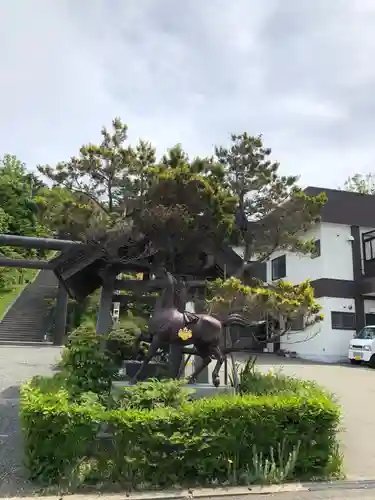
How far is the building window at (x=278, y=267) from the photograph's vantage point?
26438 millimetres

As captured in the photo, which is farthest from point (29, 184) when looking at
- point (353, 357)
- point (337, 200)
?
point (353, 357)

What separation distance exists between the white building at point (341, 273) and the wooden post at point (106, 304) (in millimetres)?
14126

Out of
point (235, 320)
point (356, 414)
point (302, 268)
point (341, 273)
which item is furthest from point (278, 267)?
point (235, 320)

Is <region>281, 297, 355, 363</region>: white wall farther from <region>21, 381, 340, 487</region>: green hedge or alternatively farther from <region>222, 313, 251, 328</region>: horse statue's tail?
<region>21, 381, 340, 487</region>: green hedge

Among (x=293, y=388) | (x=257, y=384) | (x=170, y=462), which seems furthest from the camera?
(x=257, y=384)

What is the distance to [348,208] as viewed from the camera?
2408cm

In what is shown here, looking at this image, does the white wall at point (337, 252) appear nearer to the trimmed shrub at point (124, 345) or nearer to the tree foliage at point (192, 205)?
the tree foliage at point (192, 205)

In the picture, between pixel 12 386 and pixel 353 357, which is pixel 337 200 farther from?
pixel 12 386

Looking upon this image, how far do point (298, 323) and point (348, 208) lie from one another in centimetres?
1827

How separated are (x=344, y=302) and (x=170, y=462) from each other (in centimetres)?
1986

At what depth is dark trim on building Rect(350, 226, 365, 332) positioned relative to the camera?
23234mm

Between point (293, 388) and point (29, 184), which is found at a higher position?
point (29, 184)

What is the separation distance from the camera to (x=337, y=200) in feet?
78.6

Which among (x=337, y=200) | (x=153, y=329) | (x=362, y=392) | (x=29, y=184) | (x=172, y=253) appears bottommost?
(x=362, y=392)
